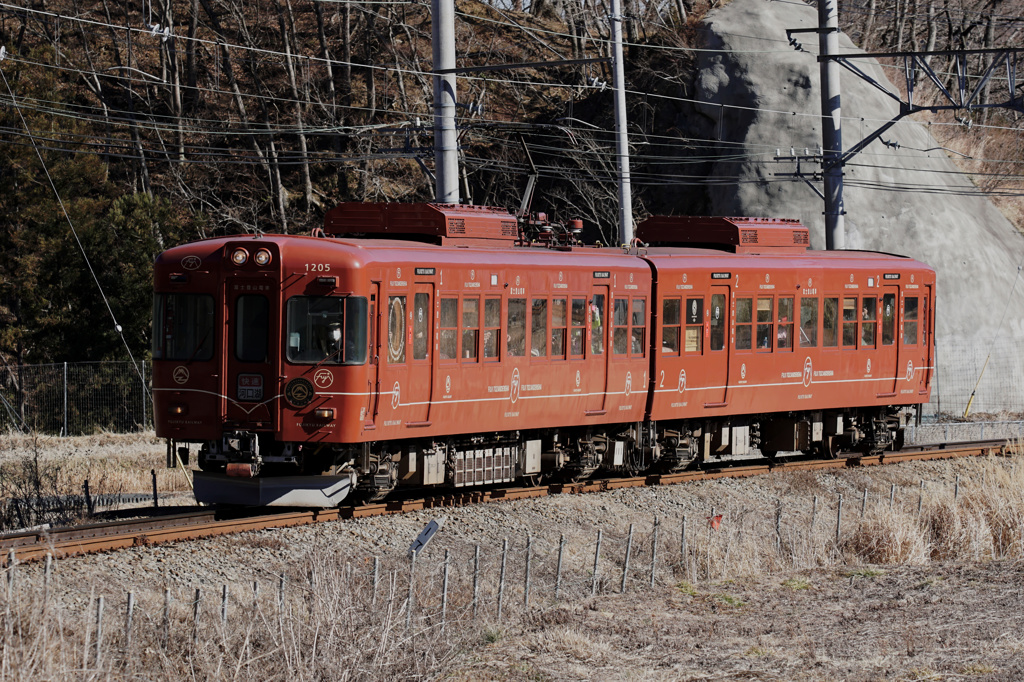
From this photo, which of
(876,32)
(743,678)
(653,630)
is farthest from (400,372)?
(876,32)

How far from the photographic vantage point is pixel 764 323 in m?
21.1

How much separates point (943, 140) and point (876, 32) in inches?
473

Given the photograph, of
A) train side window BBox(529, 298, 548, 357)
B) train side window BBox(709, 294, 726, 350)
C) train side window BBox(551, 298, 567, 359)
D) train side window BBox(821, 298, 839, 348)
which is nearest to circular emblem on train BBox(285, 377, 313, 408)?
train side window BBox(529, 298, 548, 357)

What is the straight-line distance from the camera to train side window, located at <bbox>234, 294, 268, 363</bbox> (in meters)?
15.2

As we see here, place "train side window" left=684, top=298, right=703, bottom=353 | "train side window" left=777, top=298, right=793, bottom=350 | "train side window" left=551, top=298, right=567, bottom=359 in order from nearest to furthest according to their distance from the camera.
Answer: "train side window" left=551, top=298, right=567, bottom=359, "train side window" left=684, top=298, right=703, bottom=353, "train side window" left=777, top=298, right=793, bottom=350

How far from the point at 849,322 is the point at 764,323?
2110 millimetres

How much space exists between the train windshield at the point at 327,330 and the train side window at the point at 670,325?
20.4 feet

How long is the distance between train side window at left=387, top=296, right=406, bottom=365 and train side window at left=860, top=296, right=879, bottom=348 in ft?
33.1

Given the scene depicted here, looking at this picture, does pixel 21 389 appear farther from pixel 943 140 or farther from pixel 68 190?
pixel 943 140

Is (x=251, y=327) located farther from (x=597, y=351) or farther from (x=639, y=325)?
(x=639, y=325)

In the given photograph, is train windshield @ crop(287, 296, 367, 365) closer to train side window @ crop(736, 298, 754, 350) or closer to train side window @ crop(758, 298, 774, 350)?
train side window @ crop(736, 298, 754, 350)

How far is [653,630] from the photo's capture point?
11547 millimetres

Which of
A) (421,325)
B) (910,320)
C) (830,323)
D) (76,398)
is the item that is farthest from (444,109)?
(76,398)

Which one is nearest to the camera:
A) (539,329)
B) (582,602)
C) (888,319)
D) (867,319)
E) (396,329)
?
(582,602)
